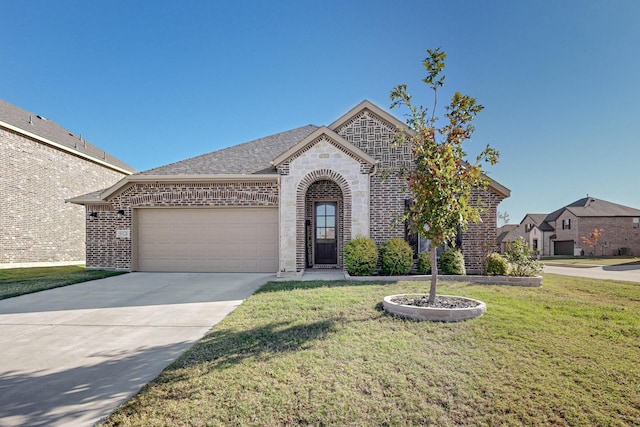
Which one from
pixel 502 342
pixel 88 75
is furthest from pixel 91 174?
pixel 502 342

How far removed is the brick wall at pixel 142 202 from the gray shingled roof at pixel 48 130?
8448 millimetres

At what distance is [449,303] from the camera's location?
19.1 ft

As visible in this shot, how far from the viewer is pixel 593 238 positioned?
3388 cm

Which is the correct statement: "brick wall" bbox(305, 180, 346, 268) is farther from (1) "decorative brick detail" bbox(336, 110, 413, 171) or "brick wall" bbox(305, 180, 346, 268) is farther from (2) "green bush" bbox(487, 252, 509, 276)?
(2) "green bush" bbox(487, 252, 509, 276)

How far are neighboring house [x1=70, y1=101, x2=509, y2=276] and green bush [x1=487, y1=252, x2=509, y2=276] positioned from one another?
784 millimetres

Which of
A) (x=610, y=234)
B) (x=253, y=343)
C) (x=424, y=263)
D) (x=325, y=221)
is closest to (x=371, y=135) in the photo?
(x=325, y=221)

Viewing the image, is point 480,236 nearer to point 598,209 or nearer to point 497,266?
point 497,266

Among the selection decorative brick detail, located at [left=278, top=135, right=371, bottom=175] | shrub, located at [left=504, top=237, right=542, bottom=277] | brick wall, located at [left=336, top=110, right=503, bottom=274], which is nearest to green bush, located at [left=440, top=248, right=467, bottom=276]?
brick wall, located at [left=336, top=110, right=503, bottom=274]

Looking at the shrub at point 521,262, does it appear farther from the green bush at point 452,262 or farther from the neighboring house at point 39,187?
the neighboring house at point 39,187

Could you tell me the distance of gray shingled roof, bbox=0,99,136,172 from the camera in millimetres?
15745

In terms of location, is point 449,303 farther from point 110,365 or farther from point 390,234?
point 110,365

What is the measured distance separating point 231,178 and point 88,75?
1077 centimetres

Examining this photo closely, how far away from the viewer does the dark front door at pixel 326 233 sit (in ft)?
38.5

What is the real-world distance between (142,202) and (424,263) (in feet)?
33.4
